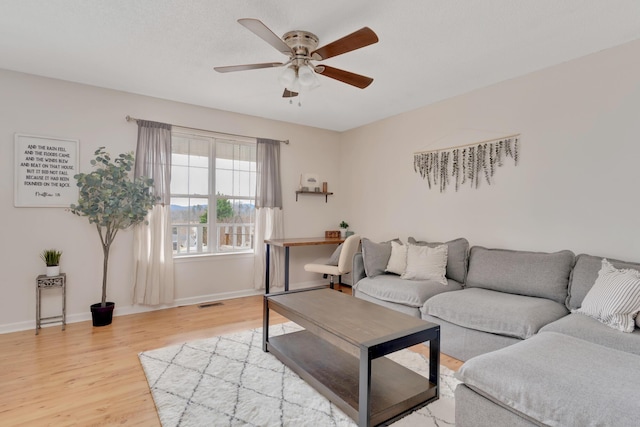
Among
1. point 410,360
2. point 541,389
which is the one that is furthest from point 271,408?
point 541,389

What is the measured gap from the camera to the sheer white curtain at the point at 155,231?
3877mm

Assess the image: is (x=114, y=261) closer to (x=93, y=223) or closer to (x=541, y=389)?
(x=93, y=223)

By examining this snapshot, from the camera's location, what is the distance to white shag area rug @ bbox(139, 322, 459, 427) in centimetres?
193

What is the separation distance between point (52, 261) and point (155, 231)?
100 centimetres

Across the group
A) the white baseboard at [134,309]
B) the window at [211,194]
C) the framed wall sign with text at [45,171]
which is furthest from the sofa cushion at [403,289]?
the framed wall sign with text at [45,171]

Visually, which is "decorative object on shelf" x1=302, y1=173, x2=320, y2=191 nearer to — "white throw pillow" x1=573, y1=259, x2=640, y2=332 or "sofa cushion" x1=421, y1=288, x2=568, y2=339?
"sofa cushion" x1=421, y1=288, x2=568, y2=339

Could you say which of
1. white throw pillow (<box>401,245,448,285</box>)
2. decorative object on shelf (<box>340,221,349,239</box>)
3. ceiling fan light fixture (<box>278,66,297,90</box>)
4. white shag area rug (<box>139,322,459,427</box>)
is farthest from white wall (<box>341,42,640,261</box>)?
ceiling fan light fixture (<box>278,66,297,90</box>)

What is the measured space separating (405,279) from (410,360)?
98 cm

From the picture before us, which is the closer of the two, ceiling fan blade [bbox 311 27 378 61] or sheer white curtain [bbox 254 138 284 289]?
ceiling fan blade [bbox 311 27 378 61]

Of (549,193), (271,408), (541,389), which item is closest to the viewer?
(541,389)

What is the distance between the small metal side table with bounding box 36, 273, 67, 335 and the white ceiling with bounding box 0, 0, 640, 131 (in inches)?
81.9

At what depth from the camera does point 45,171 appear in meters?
3.44

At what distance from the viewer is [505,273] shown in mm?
3064

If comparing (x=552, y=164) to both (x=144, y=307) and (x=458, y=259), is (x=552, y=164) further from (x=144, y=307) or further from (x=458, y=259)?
(x=144, y=307)
